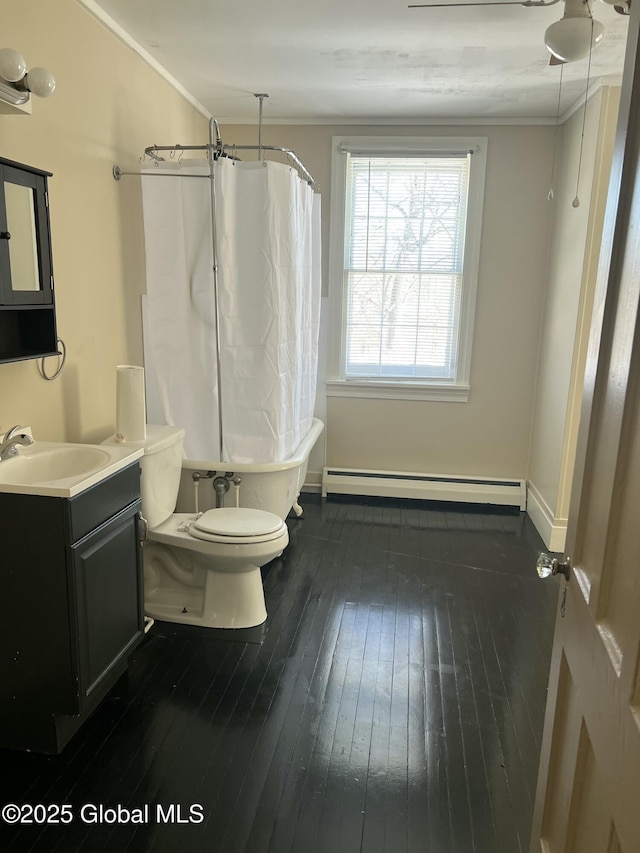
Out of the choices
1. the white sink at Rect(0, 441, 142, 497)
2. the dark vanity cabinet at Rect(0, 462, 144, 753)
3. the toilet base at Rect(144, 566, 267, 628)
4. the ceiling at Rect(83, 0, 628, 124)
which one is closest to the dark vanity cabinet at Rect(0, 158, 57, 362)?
the white sink at Rect(0, 441, 142, 497)

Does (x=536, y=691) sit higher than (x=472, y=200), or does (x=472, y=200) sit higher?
(x=472, y=200)

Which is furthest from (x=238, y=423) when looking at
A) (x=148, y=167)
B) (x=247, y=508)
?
(x=148, y=167)

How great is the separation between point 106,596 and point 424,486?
2.66 metres

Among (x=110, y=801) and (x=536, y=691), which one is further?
(x=536, y=691)

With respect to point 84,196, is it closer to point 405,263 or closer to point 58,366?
point 58,366

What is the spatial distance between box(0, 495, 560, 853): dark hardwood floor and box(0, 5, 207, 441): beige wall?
3.42 feet

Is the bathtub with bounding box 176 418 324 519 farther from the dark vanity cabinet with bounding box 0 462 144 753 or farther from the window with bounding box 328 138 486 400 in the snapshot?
the window with bounding box 328 138 486 400

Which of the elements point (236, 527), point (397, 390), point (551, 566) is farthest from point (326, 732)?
point (397, 390)

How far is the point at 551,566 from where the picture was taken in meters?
1.20

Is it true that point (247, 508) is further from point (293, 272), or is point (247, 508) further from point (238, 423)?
point (293, 272)

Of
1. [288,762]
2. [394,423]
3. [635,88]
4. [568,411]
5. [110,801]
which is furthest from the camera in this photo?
[394,423]

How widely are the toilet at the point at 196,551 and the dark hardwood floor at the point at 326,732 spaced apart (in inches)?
4.0

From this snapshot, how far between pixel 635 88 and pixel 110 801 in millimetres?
2057

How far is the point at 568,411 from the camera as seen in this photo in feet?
11.0
